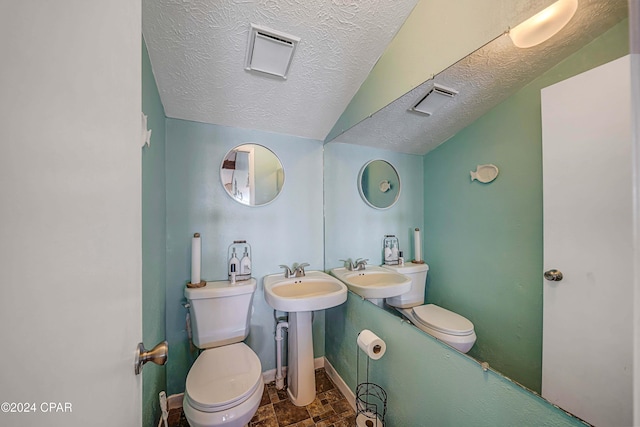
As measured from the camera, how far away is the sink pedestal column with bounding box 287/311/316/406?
Answer: 1.49 metres

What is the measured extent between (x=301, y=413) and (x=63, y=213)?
1.73m

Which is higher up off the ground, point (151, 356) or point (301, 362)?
point (151, 356)

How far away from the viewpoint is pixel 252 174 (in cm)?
166

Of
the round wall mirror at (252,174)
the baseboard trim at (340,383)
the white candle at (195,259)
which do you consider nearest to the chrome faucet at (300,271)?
the round wall mirror at (252,174)

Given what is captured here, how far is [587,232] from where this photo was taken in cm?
51

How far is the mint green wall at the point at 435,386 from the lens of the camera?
0.66 m

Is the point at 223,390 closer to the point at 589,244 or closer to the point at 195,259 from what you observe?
the point at 195,259

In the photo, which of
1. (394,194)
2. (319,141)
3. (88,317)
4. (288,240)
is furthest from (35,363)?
(319,141)

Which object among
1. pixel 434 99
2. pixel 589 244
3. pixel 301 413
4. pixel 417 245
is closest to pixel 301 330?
pixel 301 413

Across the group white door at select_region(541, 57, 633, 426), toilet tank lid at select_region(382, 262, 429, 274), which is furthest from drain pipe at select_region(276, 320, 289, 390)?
white door at select_region(541, 57, 633, 426)

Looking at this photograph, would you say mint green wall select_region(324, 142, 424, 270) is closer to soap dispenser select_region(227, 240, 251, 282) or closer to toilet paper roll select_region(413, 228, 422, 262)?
toilet paper roll select_region(413, 228, 422, 262)

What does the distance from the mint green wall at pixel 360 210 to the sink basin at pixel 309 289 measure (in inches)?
7.7

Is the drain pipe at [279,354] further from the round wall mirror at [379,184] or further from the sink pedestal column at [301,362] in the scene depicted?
the round wall mirror at [379,184]

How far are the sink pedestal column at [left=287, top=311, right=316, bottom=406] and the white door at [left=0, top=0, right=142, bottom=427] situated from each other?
1143 millimetres
